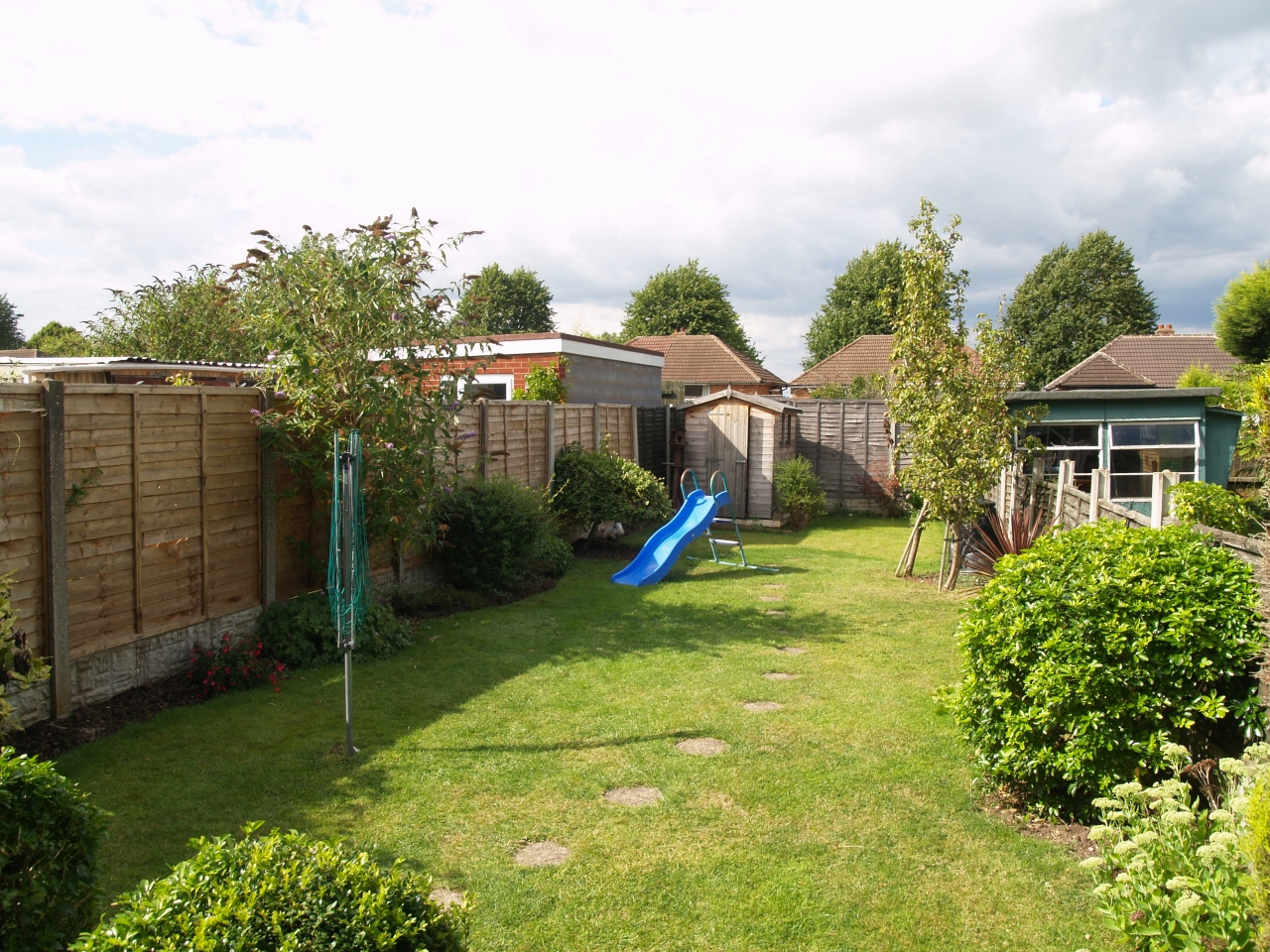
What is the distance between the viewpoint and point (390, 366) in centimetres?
732

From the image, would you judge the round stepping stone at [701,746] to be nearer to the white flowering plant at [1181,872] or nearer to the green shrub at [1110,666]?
the green shrub at [1110,666]

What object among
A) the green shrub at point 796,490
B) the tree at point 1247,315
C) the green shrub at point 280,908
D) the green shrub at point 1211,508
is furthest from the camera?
the tree at point 1247,315

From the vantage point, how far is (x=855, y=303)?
154 feet

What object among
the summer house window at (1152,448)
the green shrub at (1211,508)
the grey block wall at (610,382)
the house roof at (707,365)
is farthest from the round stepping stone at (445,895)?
the house roof at (707,365)

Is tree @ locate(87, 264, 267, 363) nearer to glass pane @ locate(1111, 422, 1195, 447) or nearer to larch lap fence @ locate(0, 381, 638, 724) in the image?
larch lap fence @ locate(0, 381, 638, 724)

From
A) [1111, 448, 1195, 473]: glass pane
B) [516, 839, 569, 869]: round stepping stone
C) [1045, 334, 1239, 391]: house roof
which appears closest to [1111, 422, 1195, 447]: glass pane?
[1111, 448, 1195, 473]: glass pane

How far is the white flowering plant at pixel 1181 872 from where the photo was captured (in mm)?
2879

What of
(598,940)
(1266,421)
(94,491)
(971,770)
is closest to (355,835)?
(598,940)

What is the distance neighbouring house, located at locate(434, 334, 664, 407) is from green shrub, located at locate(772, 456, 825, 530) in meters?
4.03

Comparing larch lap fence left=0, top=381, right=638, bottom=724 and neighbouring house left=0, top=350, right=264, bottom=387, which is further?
neighbouring house left=0, top=350, right=264, bottom=387

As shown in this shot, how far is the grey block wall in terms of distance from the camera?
15.9 m

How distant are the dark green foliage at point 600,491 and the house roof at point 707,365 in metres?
24.9

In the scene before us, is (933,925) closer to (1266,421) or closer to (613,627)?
(613,627)

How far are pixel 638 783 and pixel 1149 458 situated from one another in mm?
12496
